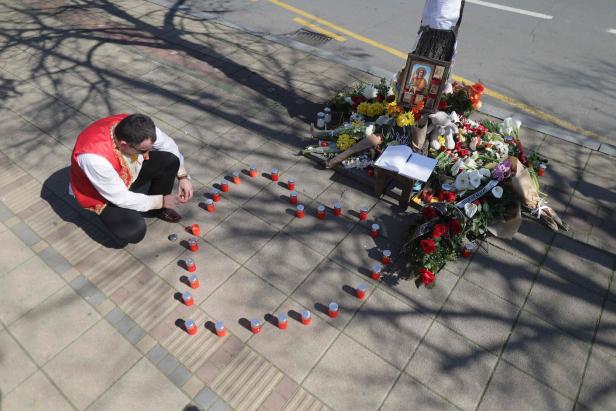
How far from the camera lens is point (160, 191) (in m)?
5.32

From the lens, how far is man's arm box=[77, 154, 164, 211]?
13.9ft

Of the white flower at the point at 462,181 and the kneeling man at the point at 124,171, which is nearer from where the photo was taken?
the kneeling man at the point at 124,171

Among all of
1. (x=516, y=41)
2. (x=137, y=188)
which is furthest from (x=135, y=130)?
(x=516, y=41)

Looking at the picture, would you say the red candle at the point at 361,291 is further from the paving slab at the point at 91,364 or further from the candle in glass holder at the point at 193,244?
the paving slab at the point at 91,364

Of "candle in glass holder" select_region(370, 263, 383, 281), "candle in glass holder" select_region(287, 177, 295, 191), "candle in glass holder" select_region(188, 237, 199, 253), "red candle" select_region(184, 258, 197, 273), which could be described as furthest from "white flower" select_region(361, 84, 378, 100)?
"red candle" select_region(184, 258, 197, 273)

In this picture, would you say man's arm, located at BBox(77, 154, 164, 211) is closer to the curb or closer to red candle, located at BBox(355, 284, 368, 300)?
red candle, located at BBox(355, 284, 368, 300)

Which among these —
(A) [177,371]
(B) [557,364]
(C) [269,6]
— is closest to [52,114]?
(A) [177,371]

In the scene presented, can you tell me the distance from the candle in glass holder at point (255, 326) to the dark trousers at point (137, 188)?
1868 mm

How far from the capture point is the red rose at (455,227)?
4918 millimetres

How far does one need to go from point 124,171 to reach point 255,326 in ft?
7.73

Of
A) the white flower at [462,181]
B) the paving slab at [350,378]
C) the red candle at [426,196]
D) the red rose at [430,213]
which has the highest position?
the white flower at [462,181]

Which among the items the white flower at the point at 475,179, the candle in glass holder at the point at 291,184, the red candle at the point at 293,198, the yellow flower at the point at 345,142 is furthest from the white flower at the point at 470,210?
the candle in glass holder at the point at 291,184

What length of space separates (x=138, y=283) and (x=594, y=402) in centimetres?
503

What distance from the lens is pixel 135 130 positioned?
163 inches
